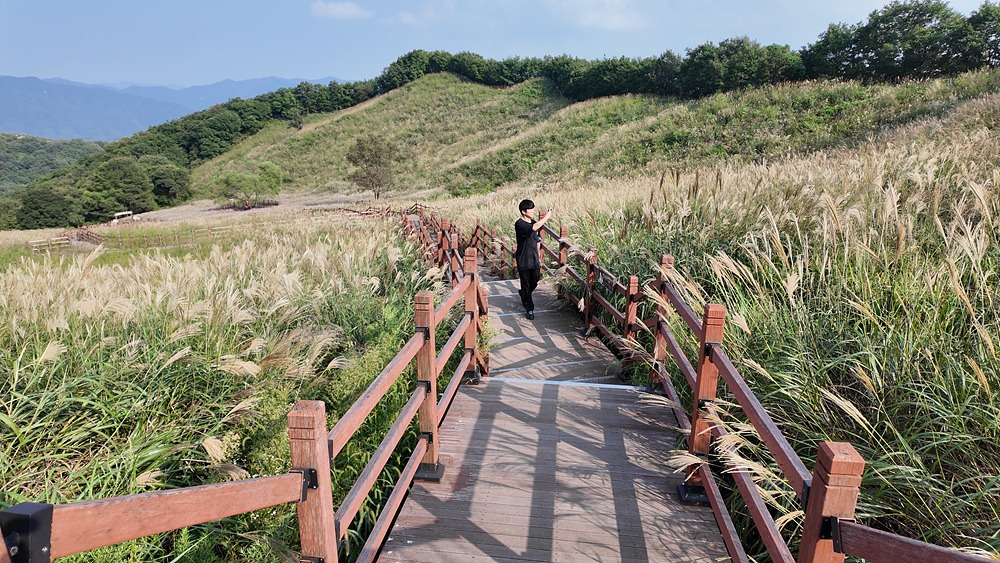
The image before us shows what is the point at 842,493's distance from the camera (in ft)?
5.17

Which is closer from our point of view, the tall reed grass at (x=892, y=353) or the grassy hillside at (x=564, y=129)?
the tall reed grass at (x=892, y=353)

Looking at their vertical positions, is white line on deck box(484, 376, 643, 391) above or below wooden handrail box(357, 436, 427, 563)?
below

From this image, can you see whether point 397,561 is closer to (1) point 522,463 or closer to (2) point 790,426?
(1) point 522,463

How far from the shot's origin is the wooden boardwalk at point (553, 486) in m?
2.79

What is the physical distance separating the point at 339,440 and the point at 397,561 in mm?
1002

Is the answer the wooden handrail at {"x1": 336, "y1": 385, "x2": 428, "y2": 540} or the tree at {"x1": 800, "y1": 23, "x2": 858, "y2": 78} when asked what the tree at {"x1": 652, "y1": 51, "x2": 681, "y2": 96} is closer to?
the tree at {"x1": 800, "y1": 23, "x2": 858, "y2": 78}

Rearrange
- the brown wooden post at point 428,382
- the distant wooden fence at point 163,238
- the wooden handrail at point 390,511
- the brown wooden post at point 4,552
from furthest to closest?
the distant wooden fence at point 163,238 → the brown wooden post at point 428,382 → the wooden handrail at point 390,511 → the brown wooden post at point 4,552

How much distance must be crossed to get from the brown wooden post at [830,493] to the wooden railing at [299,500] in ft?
5.27

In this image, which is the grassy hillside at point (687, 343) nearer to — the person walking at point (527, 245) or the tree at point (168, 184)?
the person walking at point (527, 245)

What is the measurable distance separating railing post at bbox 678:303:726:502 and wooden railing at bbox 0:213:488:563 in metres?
1.55

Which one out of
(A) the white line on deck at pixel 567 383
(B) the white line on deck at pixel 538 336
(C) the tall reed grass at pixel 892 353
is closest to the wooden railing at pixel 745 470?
(C) the tall reed grass at pixel 892 353

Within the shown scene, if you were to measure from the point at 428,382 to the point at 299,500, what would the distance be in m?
1.52

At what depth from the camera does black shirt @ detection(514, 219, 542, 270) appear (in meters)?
7.11

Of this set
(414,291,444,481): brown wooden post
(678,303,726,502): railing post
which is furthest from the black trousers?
(678,303,726,502): railing post
